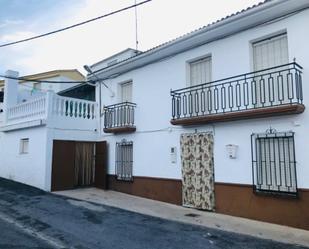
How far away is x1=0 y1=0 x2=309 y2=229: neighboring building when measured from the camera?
770 centimetres

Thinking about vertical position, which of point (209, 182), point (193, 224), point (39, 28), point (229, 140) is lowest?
point (193, 224)

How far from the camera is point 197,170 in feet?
31.4

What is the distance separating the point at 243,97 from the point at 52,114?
7.35 m

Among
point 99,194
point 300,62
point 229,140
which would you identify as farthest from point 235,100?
point 99,194

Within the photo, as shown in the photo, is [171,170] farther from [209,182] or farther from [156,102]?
[156,102]

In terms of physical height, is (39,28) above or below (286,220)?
above

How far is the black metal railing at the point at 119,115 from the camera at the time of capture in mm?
12123

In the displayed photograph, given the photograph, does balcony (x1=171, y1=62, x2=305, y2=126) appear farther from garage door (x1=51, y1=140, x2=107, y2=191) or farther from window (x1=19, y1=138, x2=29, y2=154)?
window (x1=19, y1=138, x2=29, y2=154)

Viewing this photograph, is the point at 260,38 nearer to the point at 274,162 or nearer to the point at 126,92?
the point at 274,162

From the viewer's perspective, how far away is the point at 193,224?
25.0ft

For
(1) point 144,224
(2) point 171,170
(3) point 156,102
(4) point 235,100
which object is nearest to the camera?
(1) point 144,224

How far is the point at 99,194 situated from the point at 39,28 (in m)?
6.39

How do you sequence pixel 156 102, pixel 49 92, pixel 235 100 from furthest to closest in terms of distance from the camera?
pixel 49 92 → pixel 156 102 → pixel 235 100

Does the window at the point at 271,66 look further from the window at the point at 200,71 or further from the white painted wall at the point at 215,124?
the window at the point at 200,71
